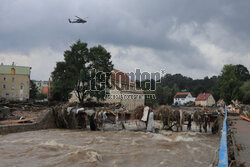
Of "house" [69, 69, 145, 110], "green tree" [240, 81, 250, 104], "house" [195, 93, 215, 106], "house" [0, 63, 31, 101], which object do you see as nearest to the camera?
"green tree" [240, 81, 250, 104]

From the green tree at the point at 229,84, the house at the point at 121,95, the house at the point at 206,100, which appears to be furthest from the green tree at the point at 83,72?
the house at the point at 206,100

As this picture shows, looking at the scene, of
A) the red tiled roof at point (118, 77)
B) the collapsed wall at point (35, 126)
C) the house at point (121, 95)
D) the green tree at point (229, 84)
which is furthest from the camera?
the green tree at point (229, 84)

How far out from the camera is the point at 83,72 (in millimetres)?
29906

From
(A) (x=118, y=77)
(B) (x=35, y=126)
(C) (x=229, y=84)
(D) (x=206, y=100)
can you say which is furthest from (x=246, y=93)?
(D) (x=206, y=100)

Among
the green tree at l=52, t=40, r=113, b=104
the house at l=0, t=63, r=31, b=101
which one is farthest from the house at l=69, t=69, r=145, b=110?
the house at l=0, t=63, r=31, b=101

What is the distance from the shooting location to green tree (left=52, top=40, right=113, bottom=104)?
30.4 metres

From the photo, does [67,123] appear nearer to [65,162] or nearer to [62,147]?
[62,147]

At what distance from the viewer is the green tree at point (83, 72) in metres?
30.4

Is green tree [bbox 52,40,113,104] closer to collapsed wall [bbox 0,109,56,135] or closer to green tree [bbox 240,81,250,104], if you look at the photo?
collapsed wall [bbox 0,109,56,135]

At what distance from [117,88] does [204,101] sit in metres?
56.7

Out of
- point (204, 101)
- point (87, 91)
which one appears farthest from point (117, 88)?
point (204, 101)

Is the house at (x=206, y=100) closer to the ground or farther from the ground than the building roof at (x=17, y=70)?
closer to the ground

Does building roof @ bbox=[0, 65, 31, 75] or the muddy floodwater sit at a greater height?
building roof @ bbox=[0, 65, 31, 75]

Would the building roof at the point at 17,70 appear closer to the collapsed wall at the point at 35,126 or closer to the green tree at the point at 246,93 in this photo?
the collapsed wall at the point at 35,126
